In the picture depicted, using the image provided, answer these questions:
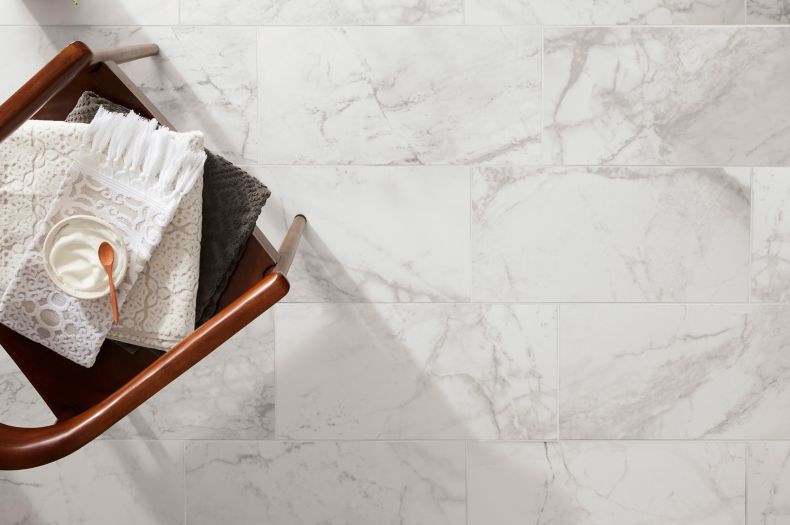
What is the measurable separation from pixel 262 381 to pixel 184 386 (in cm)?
17

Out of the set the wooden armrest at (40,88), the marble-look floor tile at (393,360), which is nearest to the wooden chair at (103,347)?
the wooden armrest at (40,88)

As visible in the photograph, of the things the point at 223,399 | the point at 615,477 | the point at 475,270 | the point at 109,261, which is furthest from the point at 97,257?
the point at 615,477

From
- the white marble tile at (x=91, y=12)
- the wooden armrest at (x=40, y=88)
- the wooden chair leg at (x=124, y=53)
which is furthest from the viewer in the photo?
the white marble tile at (x=91, y=12)

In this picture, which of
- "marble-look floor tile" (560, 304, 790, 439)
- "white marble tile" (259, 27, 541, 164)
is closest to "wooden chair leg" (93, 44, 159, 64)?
"white marble tile" (259, 27, 541, 164)

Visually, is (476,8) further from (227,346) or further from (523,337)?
(227,346)

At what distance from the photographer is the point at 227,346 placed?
1428mm

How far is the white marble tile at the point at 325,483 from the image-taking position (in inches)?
56.4

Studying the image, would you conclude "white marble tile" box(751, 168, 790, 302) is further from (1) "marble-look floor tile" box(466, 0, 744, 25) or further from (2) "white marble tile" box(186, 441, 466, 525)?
(2) "white marble tile" box(186, 441, 466, 525)

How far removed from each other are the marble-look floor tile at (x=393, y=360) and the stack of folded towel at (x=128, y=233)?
1.22 feet

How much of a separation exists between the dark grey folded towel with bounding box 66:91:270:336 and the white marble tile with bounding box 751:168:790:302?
1.03 meters

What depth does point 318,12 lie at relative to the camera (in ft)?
4.56

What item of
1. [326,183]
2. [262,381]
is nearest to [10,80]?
[326,183]

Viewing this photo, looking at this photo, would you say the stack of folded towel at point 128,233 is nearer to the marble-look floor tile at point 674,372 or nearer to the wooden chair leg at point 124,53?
the wooden chair leg at point 124,53

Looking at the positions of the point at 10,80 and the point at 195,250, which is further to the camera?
the point at 10,80
